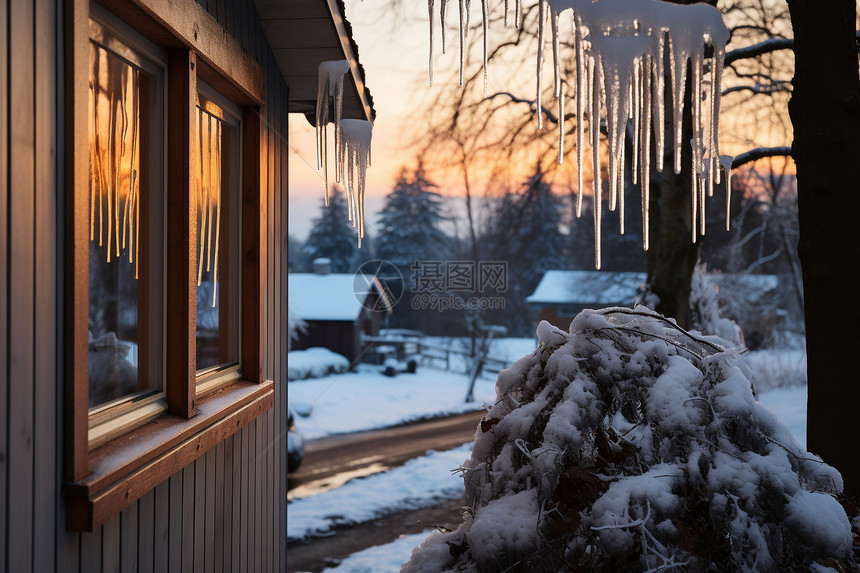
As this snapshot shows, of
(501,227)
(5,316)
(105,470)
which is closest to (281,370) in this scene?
(105,470)

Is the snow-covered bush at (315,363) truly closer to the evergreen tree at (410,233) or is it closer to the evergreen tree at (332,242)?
the evergreen tree at (410,233)

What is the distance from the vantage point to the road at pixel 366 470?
6953 mm

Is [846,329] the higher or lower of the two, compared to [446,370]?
higher

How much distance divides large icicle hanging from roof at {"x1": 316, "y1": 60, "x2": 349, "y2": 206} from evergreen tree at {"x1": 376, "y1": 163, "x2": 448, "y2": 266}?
58.8 feet

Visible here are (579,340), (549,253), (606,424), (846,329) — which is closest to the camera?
(606,424)

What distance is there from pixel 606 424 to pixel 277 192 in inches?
94.7

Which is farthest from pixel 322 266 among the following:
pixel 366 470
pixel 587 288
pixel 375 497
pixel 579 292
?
pixel 375 497

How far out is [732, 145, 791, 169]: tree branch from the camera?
653 cm

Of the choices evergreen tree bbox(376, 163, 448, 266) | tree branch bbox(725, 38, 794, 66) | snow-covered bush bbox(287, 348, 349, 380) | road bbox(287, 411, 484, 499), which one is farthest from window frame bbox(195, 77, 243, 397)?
evergreen tree bbox(376, 163, 448, 266)

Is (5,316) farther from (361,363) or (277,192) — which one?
(361,363)

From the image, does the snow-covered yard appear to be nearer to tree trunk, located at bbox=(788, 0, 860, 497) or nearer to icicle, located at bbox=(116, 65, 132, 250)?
tree trunk, located at bbox=(788, 0, 860, 497)

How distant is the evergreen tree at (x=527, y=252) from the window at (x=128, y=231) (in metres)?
18.3

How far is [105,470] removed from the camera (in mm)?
1604

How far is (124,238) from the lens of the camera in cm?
222
